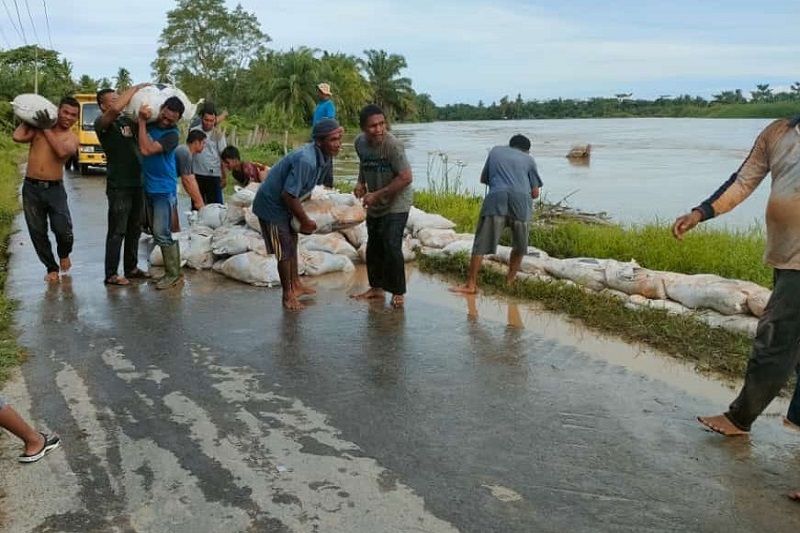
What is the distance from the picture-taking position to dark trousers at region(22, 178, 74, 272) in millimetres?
6801

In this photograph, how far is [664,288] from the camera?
21.6ft

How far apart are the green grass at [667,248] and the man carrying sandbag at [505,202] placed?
2.13 metres

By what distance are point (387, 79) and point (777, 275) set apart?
71021 mm

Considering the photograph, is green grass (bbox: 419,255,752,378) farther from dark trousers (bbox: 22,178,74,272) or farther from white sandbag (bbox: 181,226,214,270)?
dark trousers (bbox: 22,178,74,272)

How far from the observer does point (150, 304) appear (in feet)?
20.7

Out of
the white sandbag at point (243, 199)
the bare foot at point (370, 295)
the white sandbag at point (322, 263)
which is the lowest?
the bare foot at point (370, 295)

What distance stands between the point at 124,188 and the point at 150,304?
1.22m

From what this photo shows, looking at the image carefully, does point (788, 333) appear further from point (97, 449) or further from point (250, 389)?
point (97, 449)

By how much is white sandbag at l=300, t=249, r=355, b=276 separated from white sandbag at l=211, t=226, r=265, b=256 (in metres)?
0.47

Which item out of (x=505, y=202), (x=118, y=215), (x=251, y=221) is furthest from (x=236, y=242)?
(x=505, y=202)

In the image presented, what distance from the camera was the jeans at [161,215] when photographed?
22.1 feet

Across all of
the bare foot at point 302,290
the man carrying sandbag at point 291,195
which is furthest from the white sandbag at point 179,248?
the man carrying sandbag at point 291,195

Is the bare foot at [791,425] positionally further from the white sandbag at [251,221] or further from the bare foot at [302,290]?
the white sandbag at [251,221]

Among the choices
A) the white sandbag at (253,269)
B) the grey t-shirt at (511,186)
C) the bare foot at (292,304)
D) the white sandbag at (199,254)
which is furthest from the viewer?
the white sandbag at (199,254)
